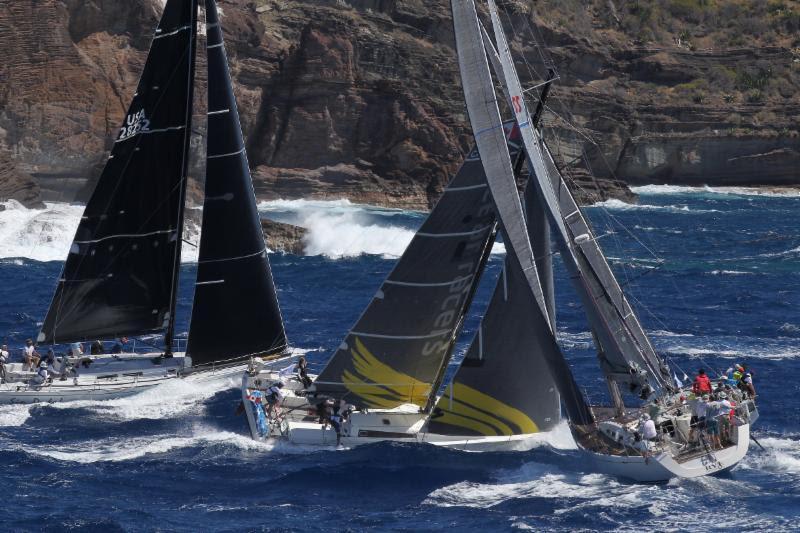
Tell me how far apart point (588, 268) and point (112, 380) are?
14287mm

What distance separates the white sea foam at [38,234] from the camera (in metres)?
64.2

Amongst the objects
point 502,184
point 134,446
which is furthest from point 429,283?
point 134,446

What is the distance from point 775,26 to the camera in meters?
135

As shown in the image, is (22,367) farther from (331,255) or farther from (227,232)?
(331,255)

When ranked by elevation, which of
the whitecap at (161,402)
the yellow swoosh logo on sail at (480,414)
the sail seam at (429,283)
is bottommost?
the whitecap at (161,402)

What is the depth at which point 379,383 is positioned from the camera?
32.1 metres

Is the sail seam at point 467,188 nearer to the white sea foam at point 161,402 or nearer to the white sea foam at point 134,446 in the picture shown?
the white sea foam at point 134,446

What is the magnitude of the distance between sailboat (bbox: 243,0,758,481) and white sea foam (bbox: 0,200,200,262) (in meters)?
33.3

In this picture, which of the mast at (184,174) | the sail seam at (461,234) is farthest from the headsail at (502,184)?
the mast at (184,174)

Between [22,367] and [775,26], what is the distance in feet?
371

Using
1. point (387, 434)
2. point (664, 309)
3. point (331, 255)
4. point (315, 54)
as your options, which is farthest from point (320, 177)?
point (387, 434)

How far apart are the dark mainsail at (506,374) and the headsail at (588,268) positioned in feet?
2.66

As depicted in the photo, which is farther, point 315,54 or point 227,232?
point 315,54

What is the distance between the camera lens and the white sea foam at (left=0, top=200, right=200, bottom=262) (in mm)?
64250
